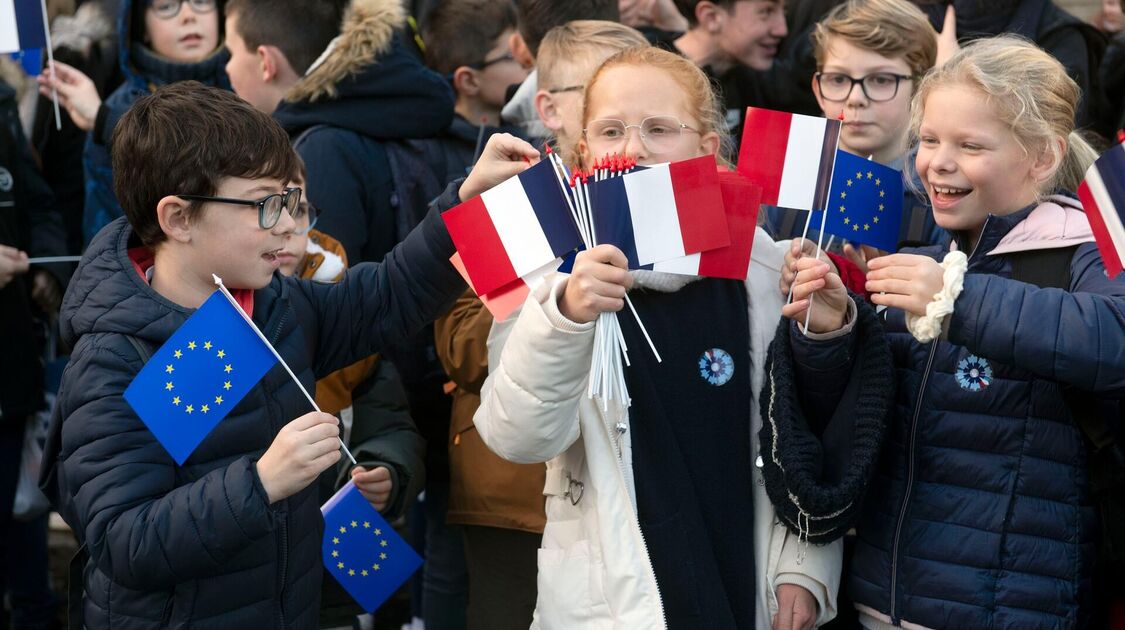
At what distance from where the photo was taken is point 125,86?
4828 millimetres

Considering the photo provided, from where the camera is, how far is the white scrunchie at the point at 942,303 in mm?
2549

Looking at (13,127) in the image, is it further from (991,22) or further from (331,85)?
(991,22)

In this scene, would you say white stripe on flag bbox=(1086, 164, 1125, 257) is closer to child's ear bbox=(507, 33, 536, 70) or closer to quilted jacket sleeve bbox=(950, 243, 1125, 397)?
quilted jacket sleeve bbox=(950, 243, 1125, 397)

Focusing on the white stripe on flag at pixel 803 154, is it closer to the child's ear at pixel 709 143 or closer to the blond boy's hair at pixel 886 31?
the child's ear at pixel 709 143

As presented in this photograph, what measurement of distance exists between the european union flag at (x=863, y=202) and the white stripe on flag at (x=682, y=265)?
0.51 metres

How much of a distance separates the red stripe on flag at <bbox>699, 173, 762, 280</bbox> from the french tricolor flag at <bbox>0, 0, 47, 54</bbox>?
2502 mm

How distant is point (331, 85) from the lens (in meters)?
4.38

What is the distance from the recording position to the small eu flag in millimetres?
3137

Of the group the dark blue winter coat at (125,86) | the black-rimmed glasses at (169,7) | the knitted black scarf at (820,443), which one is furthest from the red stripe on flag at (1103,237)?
the black-rimmed glasses at (169,7)

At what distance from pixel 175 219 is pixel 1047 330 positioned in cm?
180

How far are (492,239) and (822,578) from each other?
1.07m

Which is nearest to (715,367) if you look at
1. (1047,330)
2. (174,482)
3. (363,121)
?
(1047,330)

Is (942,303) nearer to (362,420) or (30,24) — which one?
(362,420)

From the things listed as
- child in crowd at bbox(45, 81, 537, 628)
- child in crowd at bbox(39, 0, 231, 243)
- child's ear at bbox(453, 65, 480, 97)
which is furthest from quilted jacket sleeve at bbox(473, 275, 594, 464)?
child in crowd at bbox(39, 0, 231, 243)
